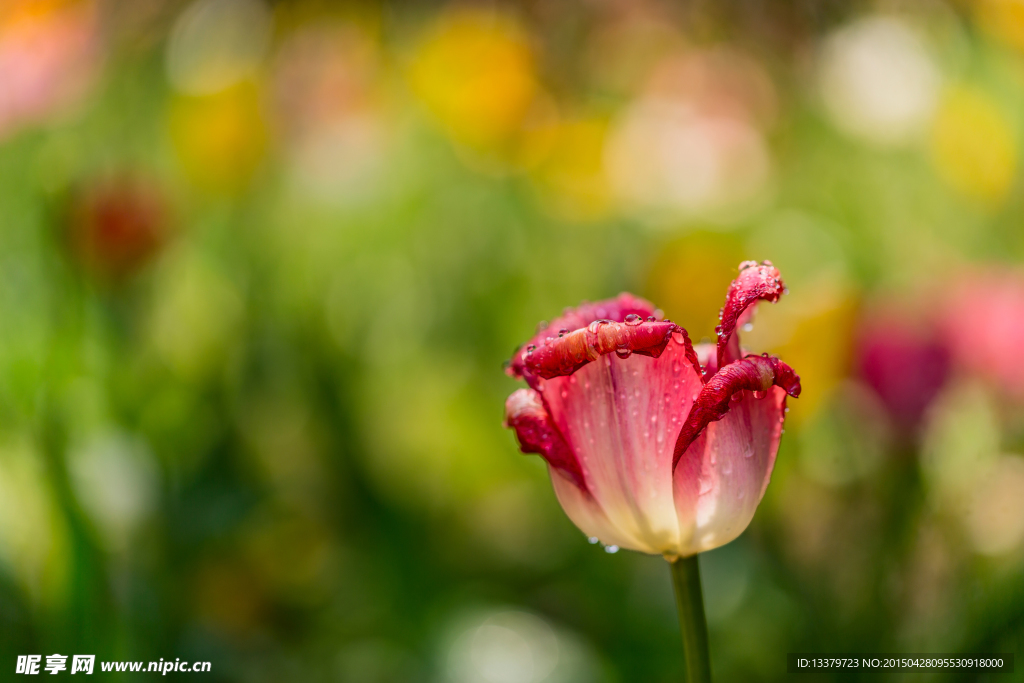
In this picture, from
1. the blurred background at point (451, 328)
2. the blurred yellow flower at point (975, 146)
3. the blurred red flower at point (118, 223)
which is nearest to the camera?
the blurred background at point (451, 328)

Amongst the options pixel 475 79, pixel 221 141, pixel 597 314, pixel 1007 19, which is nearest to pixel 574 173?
pixel 475 79

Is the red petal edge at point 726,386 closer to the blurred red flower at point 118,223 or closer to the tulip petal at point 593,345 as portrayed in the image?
the tulip petal at point 593,345

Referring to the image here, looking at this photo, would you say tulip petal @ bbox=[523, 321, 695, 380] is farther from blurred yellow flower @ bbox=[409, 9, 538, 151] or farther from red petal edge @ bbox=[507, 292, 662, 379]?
blurred yellow flower @ bbox=[409, 9, 538, 151]

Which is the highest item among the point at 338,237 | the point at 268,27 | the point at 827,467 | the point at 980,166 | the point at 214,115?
the point at 268,27

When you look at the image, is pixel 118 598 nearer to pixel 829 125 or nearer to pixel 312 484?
pixel 312 484

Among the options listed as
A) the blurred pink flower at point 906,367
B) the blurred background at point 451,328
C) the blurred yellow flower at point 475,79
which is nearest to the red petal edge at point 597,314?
the blurred background at point 451,328

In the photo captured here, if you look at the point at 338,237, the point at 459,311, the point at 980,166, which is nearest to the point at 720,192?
the point at 980,166
